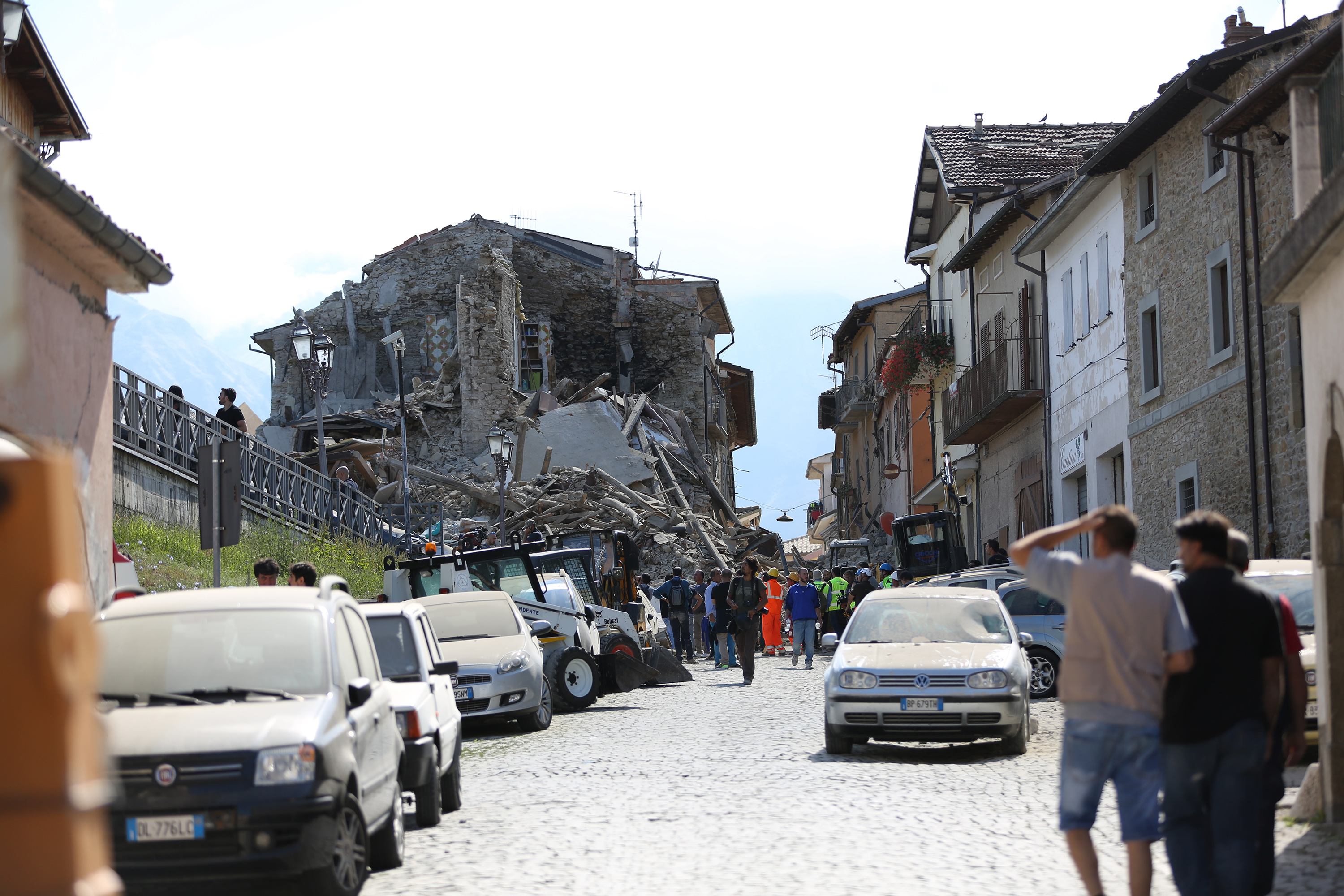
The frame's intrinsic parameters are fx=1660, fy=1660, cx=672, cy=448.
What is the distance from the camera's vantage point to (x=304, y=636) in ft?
29.3

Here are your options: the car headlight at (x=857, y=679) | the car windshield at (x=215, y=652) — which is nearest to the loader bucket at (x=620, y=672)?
the car headlight at (x=857, y=679)

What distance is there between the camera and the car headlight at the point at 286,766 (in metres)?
7.77

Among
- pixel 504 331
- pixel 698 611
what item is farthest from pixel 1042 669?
pixel 504 331

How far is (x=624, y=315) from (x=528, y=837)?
169ft

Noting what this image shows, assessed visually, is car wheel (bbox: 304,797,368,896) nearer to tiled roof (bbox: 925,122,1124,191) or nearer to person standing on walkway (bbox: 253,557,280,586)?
person standing on walkway (bbox: 253,557,280,586)

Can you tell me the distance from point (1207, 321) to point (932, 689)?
11.6m

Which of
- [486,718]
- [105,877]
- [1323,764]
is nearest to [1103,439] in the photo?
[486,718]

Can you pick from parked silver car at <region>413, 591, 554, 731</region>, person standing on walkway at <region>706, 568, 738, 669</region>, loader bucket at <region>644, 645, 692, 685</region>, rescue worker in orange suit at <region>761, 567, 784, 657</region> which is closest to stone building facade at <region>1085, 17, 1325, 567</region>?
person standing on walkway at <region>706, 568, 738, 669</region>

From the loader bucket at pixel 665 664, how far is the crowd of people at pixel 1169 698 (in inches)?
738

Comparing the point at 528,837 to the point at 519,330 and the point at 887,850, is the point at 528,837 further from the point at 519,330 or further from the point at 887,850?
the point at 519,330

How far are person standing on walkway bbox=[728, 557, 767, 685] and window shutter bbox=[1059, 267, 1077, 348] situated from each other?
9556 mm

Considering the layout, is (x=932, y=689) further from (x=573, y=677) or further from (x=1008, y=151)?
(x=1008, y=151)

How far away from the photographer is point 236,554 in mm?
24672

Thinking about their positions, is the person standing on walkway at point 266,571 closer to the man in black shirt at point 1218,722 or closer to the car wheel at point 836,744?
the car wheel at point 836,744
